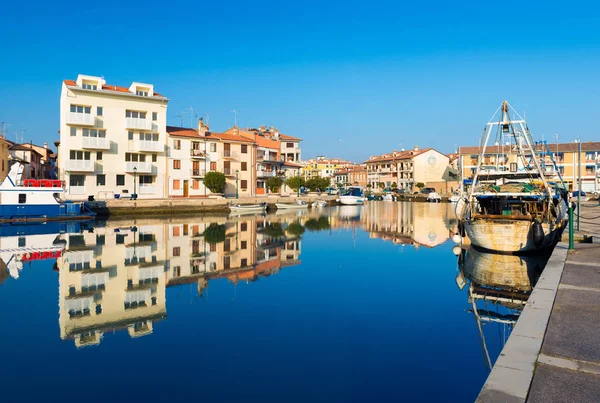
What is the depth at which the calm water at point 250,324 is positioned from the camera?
745 cm

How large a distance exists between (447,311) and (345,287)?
13.3 ft

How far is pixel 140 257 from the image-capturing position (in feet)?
69.1

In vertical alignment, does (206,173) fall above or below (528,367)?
above

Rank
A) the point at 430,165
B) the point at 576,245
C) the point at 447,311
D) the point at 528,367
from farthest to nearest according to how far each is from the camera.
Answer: the point at 430,165 < the point at 576,245 < the point at 447,311 < the point at 528,367

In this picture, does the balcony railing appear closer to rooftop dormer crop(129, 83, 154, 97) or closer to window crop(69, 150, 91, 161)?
rooftop dormer crop(129, 83, 154, 97)

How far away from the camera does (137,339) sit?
388 inches

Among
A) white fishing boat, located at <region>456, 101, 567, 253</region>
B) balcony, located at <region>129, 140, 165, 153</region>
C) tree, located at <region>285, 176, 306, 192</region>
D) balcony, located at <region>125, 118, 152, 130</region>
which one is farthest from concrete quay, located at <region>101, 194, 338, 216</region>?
white fishing boat, located at <region>456, 101, 567, 253</region>

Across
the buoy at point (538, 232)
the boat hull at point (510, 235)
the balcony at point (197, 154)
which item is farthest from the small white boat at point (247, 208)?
the buoy at point (538, 232)

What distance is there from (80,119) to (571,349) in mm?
53498

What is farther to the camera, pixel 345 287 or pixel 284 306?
pixel 345 287

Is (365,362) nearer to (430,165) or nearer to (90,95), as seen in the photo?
(90,95)

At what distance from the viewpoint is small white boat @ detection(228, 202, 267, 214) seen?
53000 mm

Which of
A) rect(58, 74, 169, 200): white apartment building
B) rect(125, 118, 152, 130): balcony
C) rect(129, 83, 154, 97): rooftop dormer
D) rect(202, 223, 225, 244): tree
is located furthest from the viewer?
rect(129, 83, 154, 97): rooftop dormer

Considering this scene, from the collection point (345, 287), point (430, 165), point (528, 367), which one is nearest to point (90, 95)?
point (345, 287)
